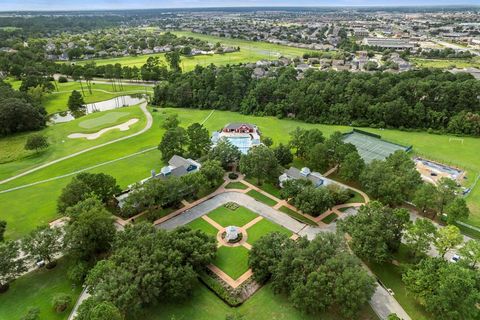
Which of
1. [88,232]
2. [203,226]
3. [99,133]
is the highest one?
[88,232]

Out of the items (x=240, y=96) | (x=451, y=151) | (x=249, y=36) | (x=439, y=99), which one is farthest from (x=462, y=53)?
(x=249, y=36)

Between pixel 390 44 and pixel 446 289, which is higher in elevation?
pixel 446 289

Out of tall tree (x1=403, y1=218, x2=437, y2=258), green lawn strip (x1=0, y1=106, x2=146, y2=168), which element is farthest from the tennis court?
green lawn strip (x1=0, y1=106, x2=146, y2=168)

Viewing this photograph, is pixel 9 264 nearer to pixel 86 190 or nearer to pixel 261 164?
pixel 86 190

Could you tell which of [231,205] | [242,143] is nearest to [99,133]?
[242,143]

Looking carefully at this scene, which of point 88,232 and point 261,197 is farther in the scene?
point 261,197

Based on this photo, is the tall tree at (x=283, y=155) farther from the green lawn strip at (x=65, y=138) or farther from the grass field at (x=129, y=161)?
the green lawn strip at (x=65, y=138)
